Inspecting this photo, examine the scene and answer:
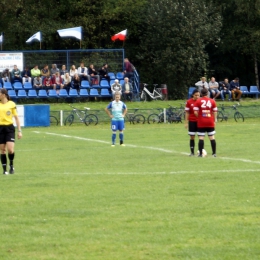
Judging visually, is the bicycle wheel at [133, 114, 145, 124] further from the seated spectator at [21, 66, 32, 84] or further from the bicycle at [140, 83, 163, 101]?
the seated spectator at [21, 66, 32, 84]

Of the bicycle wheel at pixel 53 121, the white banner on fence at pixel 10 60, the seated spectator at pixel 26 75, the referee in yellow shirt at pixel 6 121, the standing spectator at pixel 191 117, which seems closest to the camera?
the referee in yellow shirt at pixel 6 121

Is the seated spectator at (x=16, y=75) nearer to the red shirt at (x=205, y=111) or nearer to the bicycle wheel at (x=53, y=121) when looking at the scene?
the bicycle wheel at (x=53, y=121)

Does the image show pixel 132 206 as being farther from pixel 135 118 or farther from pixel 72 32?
pixel 72 32

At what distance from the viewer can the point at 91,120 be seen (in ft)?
128

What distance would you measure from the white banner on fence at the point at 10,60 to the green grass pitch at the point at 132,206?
24333 millimetres

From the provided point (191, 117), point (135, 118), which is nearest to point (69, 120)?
point (135, 118)

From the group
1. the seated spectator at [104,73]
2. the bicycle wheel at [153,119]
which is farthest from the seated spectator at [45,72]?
the bicycle wheel at [153,119]

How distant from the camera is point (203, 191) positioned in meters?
12.8

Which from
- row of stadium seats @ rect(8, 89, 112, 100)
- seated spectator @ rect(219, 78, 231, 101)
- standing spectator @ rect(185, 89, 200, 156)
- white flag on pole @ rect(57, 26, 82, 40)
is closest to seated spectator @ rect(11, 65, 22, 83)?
row of stadium seats @ rect(8, 89, 112, 100)

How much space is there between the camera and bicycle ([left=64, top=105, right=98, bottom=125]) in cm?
3869

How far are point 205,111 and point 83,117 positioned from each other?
1957 centimetres

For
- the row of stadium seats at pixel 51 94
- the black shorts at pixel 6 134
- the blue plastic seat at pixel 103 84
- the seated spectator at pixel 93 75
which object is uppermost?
the seated spectator at pixel 93 75

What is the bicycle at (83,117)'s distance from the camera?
127 ft

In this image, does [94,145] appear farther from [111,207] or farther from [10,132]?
[111,207]
